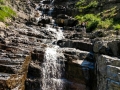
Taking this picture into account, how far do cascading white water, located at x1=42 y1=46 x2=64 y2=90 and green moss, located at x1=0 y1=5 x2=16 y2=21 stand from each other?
53.2ft

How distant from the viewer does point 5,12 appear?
129 ft

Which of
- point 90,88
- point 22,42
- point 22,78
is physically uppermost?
point 22,42

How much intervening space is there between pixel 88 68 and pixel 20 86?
26.0ft

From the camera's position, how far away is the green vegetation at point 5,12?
3722cm

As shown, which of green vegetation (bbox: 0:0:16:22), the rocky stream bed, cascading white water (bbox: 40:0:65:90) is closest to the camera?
the rocky stream bed

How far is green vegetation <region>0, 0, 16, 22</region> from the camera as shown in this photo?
3722 centimetres

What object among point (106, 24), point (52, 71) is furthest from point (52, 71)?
point (106, 24)

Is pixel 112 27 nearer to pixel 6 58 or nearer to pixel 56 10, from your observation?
pixel 6 58

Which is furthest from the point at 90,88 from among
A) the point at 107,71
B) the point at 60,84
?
the point at 107,71

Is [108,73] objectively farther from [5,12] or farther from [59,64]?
[5,12]

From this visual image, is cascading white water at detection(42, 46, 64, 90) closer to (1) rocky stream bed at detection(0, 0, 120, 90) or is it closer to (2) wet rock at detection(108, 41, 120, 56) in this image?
(1) rocky stream bed at detection(0, 0, 120, 90)

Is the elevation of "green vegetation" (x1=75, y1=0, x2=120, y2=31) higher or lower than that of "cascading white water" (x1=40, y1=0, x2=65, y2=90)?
higher

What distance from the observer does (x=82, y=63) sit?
894 inches

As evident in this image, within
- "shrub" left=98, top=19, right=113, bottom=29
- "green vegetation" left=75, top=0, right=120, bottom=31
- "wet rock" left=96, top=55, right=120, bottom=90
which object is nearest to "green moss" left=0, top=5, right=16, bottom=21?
"green vegetation" left=75, top=0, right=120, bottom=31
